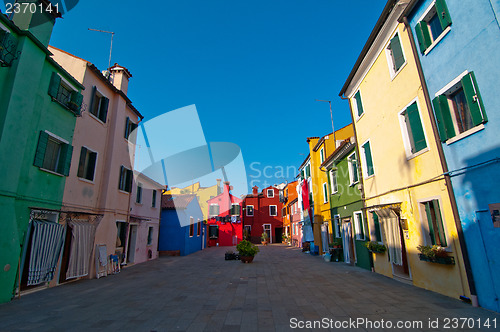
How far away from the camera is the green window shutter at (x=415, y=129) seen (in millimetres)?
7680

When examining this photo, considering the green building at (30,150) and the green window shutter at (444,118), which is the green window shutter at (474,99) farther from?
the green building at (30,150)

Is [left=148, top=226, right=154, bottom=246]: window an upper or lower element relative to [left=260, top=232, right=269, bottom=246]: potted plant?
upper

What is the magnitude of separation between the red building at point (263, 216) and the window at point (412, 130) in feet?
105

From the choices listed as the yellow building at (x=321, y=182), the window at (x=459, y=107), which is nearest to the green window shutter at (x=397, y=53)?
the window at (x=459, y=107)

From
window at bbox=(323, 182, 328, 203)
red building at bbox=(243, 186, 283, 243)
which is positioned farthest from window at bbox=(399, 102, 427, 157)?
red building at bbox=(243, 186, 283, 243)

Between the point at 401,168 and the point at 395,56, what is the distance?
4083 millimetres

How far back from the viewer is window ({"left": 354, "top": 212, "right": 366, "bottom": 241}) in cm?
1258

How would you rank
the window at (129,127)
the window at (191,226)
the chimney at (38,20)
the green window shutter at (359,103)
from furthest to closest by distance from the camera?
the window at (191,226)
the window at (129,127)
the green window shutter at (359,103)
the chimney at (38,20)

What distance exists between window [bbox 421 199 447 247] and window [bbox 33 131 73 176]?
1242 centimetres

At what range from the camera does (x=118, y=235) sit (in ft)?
42.9

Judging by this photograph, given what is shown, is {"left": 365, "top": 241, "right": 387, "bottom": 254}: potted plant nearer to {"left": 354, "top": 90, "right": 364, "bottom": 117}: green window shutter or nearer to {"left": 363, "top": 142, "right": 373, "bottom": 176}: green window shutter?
{"left": 363, "top": 142, "right": 373, "bottom": 176}: green window shutter

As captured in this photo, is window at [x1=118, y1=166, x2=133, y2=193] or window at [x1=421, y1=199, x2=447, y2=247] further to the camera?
window at [x1=118, y1=166, x2=133, y2=193]

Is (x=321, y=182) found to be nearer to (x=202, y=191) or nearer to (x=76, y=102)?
(x=76, y=102)

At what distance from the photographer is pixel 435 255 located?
22.5 ft
